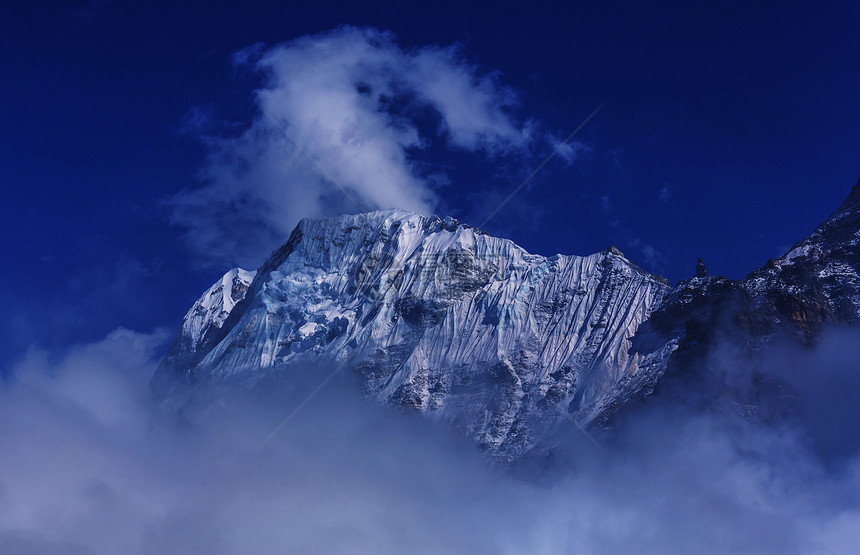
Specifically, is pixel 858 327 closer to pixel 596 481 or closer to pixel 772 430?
pixel 772 430

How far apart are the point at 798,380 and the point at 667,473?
3125cm

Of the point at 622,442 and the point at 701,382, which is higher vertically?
the point at 701,382

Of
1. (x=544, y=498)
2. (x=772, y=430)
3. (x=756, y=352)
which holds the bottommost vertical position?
(x=544, y=498)

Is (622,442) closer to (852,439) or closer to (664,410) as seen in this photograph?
(664,410)

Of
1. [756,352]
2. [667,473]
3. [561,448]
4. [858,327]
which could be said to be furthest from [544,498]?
[858,327]

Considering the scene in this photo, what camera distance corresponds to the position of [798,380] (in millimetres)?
192250

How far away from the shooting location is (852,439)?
183m

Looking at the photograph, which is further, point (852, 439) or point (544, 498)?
point (544, 498)

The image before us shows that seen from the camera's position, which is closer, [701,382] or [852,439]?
[852,439]

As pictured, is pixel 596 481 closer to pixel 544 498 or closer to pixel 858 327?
pixel 544 498

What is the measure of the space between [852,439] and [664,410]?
3424 centimetres

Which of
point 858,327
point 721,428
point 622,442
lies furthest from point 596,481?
point 858,327

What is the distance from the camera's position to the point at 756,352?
19888 centimetres

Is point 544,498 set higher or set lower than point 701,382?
lower
